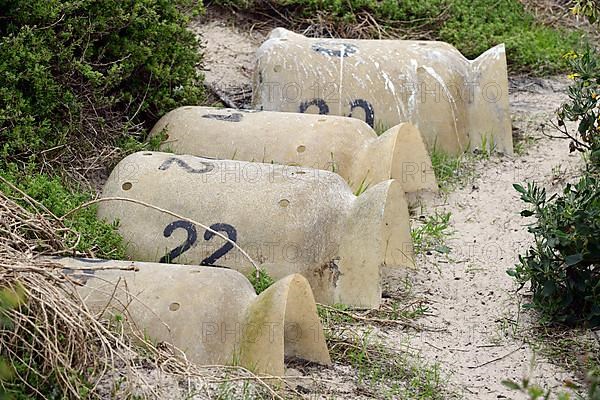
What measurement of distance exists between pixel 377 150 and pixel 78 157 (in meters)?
1.54

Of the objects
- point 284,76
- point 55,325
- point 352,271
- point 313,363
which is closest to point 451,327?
point 352,271

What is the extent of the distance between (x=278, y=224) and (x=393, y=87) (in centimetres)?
201

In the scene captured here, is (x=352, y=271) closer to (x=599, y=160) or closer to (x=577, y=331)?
(x=577, y=331)

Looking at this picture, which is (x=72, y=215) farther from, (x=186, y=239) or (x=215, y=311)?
(x=215, y=311)

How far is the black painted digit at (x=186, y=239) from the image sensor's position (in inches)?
175

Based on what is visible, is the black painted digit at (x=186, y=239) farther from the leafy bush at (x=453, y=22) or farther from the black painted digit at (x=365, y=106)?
the leafy bush at (x=453, y=22)

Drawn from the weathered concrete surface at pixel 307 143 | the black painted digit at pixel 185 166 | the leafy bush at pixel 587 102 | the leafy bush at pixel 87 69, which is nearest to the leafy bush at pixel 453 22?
the leafy bush at pixel 87 69

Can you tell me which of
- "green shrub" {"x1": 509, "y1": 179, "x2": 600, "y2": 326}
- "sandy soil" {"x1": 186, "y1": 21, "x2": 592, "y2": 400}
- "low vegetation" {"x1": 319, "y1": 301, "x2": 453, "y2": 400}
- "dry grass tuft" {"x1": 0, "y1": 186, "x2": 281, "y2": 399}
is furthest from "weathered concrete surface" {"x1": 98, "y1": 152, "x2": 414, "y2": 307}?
"dry grass tuft" {"x1": 0, "y1": 186, "x2": 281, "y2": 399}

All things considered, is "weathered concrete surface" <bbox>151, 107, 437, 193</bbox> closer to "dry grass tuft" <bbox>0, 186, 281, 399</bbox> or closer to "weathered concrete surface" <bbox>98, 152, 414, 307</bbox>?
"weathered concrete surface" <bbox>98, 152, 414, 307</bbox>

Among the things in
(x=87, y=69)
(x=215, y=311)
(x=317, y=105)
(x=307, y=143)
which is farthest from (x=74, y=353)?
(x=317, y=105)

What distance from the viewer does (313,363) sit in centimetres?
386

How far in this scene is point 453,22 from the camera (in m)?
7.86

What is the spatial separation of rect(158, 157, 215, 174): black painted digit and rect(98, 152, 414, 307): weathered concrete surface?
0.07m

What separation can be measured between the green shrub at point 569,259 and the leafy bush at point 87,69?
7.39ft
